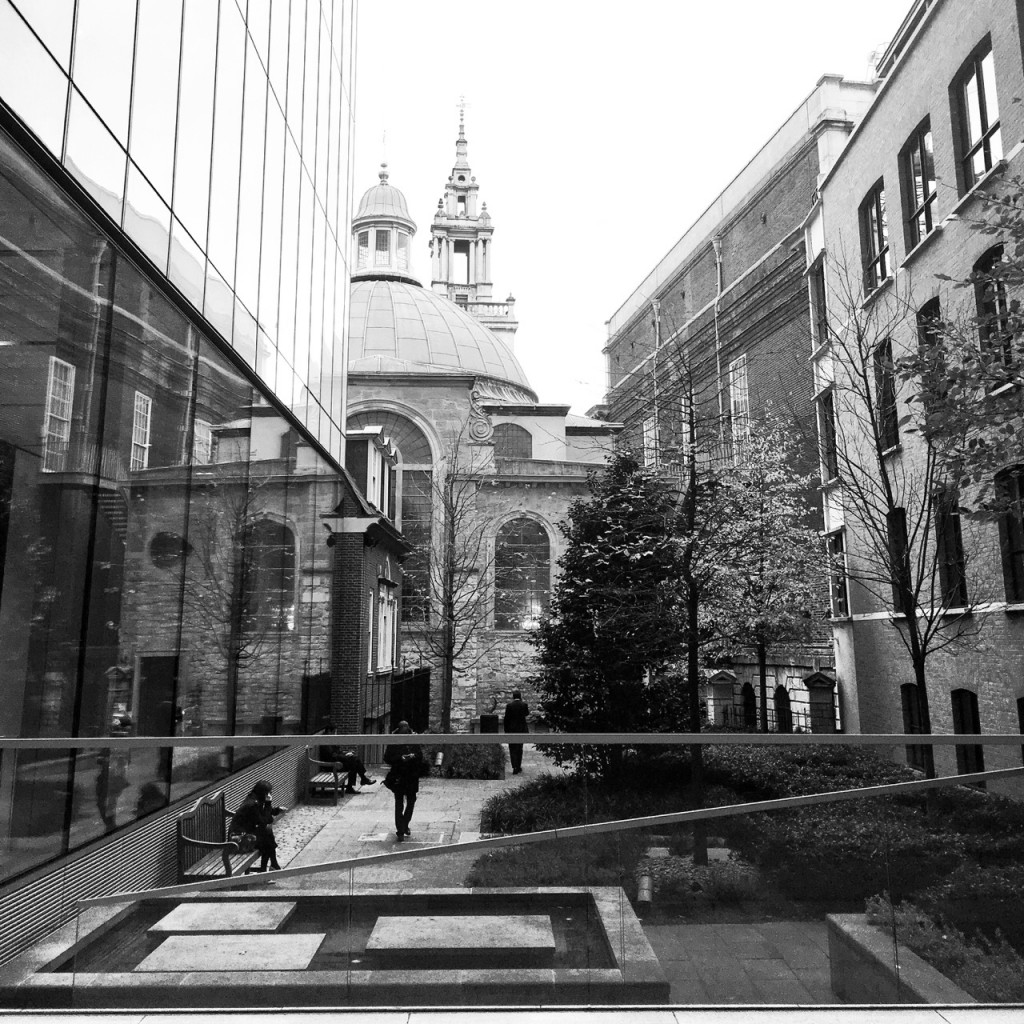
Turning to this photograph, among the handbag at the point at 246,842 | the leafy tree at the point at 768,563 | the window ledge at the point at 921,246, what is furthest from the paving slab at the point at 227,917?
Answer: the leafy tree at the point at 768,563

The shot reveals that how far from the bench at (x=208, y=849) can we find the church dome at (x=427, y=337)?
40.4m

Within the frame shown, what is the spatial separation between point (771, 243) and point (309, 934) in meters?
35.2

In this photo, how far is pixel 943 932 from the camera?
463cm

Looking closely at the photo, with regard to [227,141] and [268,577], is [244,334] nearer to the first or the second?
[227,141]

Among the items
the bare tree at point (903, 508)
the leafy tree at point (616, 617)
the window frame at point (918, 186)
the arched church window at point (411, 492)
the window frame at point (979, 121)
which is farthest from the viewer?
the arched church window at point (411, 492)

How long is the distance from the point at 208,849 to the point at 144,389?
482 cm

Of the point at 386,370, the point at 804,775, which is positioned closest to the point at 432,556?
the point at 386,370

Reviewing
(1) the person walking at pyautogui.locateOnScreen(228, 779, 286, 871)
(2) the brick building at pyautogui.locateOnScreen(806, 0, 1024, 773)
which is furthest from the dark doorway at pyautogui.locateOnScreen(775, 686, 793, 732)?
(1) the person walking at pyautogui.locateOnScreen(228, 779, 286, 871)

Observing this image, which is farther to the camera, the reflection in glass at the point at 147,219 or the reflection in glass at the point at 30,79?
the reflection in glass at the point at 147,219

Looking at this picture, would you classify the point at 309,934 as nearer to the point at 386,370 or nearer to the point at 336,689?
the point at 336,689

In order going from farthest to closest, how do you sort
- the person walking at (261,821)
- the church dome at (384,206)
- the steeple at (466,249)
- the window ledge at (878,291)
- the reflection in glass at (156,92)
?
the steeple at (466,249), the church dome at (384,206), the window ledge at (878,291), the reflection in glass at (156,92), the person walking at (261,821)

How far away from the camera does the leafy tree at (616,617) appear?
60.0 ft

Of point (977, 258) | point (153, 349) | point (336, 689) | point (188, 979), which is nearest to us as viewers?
point (188, 979)

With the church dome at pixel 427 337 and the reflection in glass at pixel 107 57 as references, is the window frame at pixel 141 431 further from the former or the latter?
the church dome at pixel 427 337
